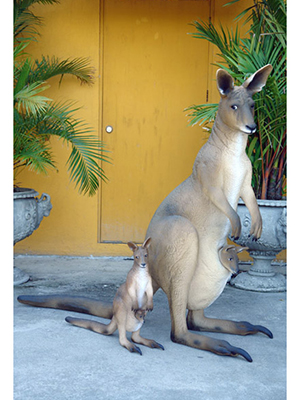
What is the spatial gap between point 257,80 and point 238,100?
200 millimetres

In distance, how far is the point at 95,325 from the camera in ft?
11.2

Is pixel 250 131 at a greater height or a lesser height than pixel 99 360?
greater

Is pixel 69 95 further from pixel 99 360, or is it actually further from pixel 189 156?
pixel 99 360

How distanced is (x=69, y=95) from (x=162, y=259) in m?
3.27

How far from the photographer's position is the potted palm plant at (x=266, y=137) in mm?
4398

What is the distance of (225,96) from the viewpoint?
3.13 meters

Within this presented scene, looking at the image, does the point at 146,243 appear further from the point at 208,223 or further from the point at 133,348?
the point at 133,348

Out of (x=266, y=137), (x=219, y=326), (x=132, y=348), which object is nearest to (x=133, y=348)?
(x=132, y=348)

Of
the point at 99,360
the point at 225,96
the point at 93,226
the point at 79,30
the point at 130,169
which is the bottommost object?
the point at 99,360

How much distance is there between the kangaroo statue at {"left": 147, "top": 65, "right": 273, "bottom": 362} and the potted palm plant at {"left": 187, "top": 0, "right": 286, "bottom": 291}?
1.19m

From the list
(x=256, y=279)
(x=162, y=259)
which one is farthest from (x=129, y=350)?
(x=256, y=279)

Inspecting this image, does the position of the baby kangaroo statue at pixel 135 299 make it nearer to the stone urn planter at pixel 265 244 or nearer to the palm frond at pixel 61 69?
the stone urn planter at pixel 265 244

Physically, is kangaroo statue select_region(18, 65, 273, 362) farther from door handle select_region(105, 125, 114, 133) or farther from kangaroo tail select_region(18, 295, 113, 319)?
door handle select_region(105, 125, 114, 133)

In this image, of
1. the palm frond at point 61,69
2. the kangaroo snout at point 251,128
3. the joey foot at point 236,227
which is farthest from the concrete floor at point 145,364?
the palm frond at point 61,69
